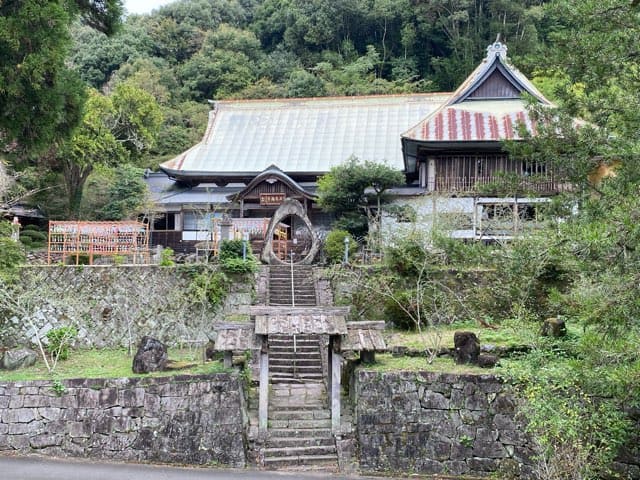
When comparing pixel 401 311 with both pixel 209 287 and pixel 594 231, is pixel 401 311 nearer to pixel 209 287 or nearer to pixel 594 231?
pixel 209 287

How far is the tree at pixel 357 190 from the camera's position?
18125 millimetres

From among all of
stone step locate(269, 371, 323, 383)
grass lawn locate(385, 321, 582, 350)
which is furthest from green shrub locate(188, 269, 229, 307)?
grass lawn locate(385, 321, 582, 350)

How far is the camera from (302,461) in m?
9.55

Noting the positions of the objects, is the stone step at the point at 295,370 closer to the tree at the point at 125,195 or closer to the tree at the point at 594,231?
the tree at the point at 594,231

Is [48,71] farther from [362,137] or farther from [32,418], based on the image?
[362,137]

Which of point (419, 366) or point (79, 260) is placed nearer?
point (419, 366)

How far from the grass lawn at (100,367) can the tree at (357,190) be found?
288 inches

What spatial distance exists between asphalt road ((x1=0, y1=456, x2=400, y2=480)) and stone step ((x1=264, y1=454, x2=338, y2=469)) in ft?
1.00

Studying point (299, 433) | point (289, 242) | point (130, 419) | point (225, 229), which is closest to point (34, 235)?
point (225, 229)

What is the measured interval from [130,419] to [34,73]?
5.64 m

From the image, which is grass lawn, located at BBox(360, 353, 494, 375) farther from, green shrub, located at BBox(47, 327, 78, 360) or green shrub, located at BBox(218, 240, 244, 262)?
green shrub, located at BBox(47, 327, 78, 360)

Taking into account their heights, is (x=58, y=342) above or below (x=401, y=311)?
below

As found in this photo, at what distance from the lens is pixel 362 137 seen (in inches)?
1009

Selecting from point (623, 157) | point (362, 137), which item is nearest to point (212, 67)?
point (362, 137)
